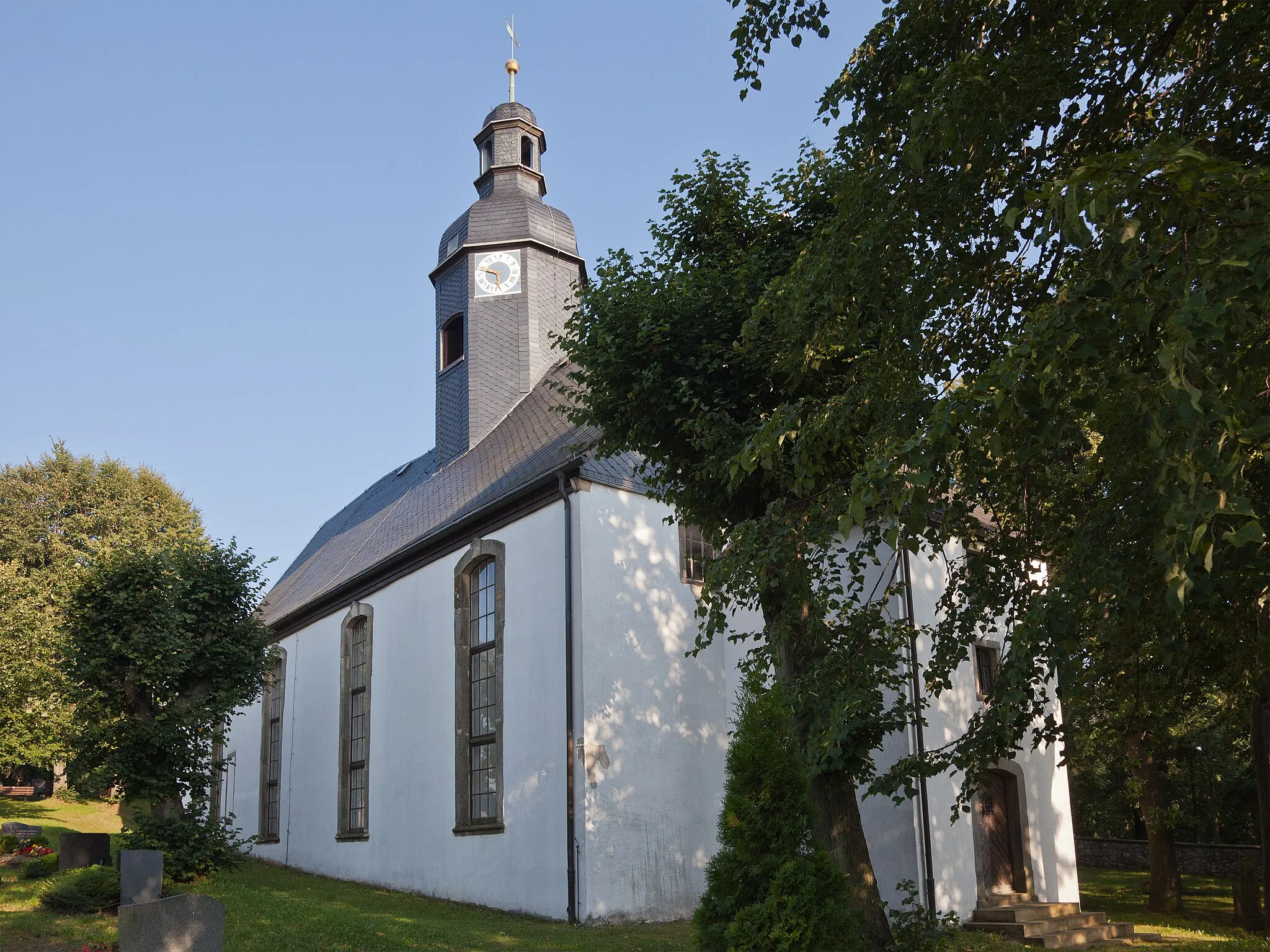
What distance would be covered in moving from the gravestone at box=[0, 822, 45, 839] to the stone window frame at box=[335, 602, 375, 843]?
5.06 metres

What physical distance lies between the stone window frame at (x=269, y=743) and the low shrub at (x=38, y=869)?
350 inches

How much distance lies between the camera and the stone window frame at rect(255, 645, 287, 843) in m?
24.0

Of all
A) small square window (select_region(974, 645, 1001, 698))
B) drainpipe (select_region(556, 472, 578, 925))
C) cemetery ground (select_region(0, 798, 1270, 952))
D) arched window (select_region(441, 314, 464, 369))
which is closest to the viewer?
cemetery ground (select_region(0, 798, 1270, 952))

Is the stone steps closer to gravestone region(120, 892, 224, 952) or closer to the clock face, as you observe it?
gravestone region(120, 892, 224, 952)

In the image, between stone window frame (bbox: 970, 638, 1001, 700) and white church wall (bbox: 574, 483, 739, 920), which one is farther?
stone window frame (bbox: 970, 638, 1001, 700)

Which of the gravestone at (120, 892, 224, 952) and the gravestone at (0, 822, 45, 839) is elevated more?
the gravestone at (120, 892, 224, 952)

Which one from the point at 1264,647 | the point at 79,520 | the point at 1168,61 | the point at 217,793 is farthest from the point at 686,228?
the point at 79,520

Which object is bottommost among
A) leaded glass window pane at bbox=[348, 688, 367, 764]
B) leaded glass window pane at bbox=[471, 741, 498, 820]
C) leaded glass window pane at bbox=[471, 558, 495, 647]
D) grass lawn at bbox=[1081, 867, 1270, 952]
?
grass lawn at bbox=[1081, 867, 1270, 952]

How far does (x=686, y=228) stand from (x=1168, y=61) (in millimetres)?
5909

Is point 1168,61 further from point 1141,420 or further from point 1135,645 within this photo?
point 1135,645

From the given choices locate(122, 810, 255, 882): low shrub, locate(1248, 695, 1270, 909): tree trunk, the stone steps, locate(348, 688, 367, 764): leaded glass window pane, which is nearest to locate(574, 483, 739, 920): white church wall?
the stone steps

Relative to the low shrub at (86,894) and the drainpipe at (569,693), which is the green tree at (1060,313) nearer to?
the drainpipe at (569,693)

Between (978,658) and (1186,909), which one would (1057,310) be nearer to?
(978,658)

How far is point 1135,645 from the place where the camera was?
876cm
